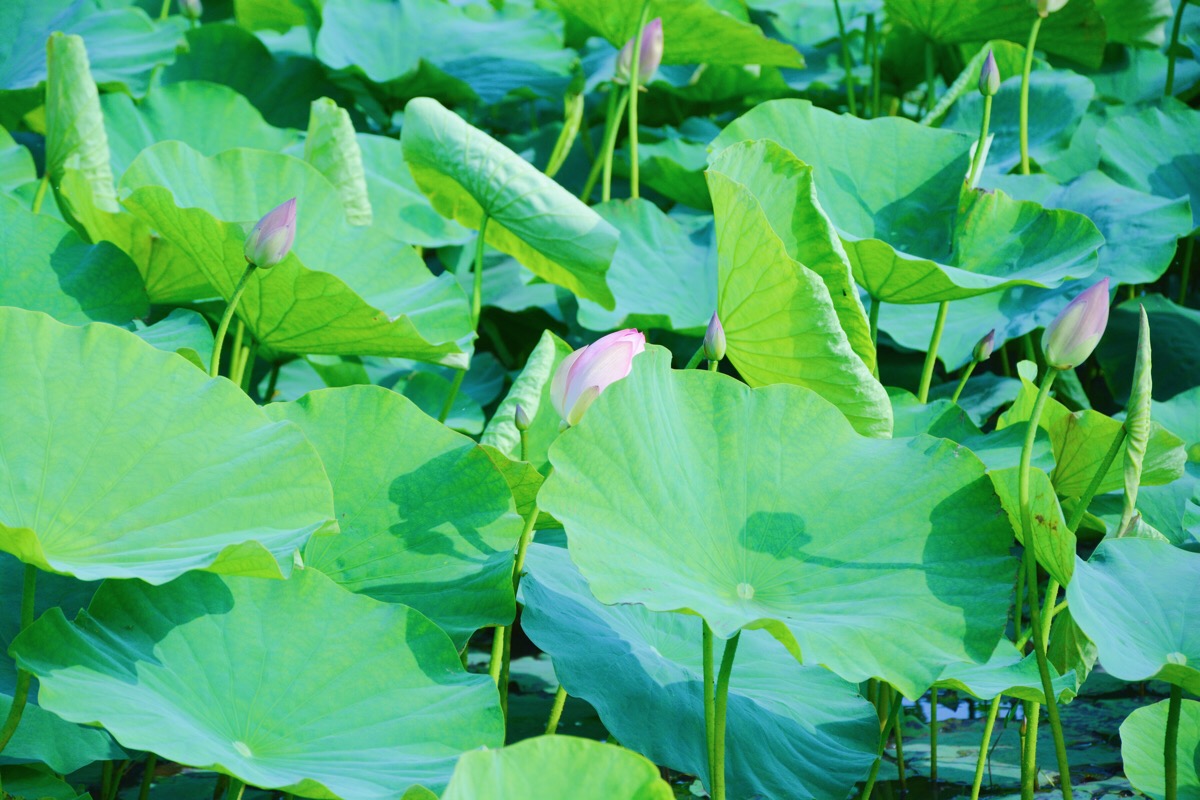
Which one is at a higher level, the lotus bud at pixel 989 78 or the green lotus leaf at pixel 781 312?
the lotus bud at pixel 989 78

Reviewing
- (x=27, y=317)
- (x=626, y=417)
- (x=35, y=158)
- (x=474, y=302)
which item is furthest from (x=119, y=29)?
(x=626, y=417)

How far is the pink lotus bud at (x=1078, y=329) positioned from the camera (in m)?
1.07

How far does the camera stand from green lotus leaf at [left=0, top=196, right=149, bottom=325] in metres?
1.44

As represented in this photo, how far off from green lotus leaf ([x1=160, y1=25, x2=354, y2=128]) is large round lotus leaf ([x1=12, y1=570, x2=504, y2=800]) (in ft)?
5.85

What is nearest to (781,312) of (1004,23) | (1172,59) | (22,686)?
(22,686)

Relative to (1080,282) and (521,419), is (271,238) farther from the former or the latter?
(1080,282)

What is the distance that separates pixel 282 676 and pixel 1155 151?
6.96ft

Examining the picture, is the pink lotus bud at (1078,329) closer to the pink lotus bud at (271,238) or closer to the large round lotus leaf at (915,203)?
the large round lotus leaf at (915,203)

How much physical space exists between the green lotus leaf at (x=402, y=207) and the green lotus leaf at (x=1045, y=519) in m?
1.23

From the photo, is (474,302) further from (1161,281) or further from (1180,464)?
(1161,281)

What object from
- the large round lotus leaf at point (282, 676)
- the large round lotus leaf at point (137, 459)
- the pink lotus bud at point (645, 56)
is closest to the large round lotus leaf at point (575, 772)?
the large round lotus leaf at point (282, 676)

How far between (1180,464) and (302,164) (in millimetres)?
1282

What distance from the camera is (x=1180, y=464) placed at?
1.33 meters

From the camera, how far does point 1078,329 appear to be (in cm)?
108
